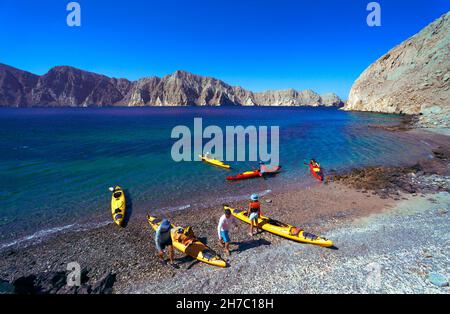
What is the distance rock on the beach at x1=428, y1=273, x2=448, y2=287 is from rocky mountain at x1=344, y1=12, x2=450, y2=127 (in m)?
68.2

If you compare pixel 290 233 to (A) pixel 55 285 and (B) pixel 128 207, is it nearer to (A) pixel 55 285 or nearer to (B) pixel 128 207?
(A) pixel 55 285

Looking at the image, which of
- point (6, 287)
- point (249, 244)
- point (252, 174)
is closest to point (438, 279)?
point (249, 244)

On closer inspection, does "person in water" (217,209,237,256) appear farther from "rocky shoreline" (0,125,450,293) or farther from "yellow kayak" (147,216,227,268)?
"yellow kayak" (147,216,227,268)

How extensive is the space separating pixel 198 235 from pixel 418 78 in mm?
108058

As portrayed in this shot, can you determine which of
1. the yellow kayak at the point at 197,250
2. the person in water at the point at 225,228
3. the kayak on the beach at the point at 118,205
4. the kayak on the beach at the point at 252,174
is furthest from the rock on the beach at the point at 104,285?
the kayak on the beach at the point at 252,174

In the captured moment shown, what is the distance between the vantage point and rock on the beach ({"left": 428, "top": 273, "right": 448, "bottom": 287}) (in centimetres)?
927

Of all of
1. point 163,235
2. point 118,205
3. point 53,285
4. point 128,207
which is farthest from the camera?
point 128,207

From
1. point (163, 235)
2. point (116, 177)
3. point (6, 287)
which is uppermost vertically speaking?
point (163, 235)

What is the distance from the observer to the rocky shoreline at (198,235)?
34.0 feet

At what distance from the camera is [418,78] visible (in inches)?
3307
